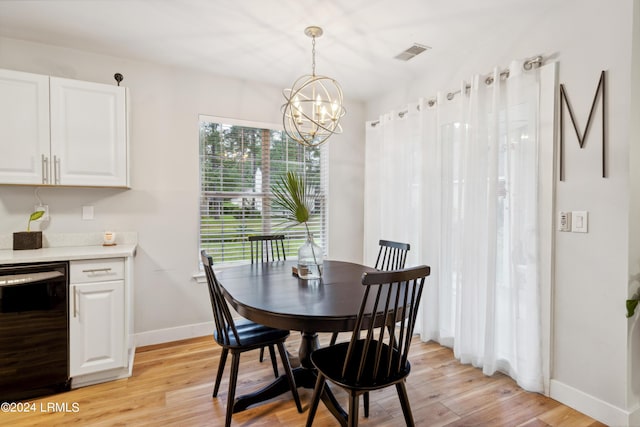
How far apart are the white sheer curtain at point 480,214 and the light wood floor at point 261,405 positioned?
218mm

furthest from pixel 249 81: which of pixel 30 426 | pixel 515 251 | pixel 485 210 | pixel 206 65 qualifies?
pixel 30 426

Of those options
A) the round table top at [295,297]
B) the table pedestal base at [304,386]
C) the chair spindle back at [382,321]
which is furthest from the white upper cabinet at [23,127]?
the chair spindle back at [382,321]

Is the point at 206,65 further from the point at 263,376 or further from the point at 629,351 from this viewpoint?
the point at 629,351

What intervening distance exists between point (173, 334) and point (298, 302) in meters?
2.08

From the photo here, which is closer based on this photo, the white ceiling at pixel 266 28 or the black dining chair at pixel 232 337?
the black dining chair at pixel 232 337

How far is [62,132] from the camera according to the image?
2.60 meters

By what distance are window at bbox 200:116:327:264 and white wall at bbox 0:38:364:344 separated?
4.7 inches

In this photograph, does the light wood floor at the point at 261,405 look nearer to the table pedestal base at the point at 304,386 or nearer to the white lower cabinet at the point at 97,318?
the table pedestal base at the point at 304,386

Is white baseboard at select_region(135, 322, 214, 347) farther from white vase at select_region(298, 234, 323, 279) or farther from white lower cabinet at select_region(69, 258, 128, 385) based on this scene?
white vase at select_region(298, 234, 323, 279)

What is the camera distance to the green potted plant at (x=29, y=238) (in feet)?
8.61

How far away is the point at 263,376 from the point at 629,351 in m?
2.30

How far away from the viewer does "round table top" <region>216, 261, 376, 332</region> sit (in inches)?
62.5

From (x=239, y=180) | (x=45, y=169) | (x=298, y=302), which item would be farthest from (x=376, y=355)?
(x=45, y=169)

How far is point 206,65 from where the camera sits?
3.21 meters
